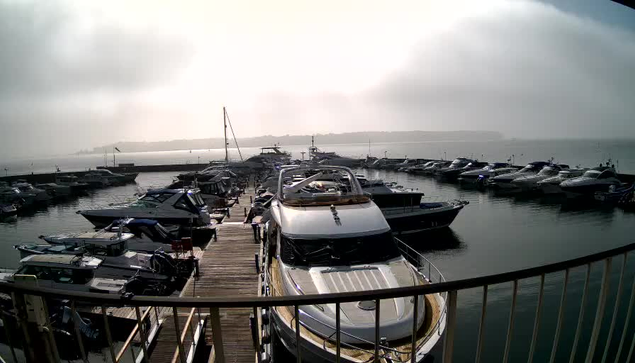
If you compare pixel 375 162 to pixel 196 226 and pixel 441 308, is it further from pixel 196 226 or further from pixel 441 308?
pixel 441 308

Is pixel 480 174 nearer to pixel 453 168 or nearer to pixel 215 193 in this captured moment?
pixel 453 168

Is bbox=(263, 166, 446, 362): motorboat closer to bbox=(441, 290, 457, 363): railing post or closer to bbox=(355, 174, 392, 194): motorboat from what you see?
bbox=(441, 290, 457, 363): railing post

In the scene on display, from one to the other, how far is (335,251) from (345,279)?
33.4 inches

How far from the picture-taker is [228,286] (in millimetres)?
11758

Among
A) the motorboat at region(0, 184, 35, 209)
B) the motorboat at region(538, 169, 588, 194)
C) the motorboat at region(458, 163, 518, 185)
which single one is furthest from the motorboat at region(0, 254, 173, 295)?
the motorboat at region(458, 163, 518, 185)

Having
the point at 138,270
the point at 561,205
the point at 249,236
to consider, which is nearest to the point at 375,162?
the point at 561,205

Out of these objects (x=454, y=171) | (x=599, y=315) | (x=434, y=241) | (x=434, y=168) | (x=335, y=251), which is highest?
(x=599, y=315)

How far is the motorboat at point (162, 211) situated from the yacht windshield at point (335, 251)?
636 inches

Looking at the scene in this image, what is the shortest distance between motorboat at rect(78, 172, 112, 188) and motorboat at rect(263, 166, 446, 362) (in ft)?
201

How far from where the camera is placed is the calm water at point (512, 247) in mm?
11500

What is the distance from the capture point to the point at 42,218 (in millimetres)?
34531

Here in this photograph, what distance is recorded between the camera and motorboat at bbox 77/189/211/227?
2220 cm

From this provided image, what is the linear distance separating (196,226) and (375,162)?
59064 millimetres

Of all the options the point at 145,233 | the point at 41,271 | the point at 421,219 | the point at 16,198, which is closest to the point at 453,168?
the point at 421,219
